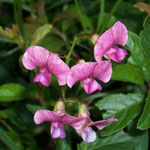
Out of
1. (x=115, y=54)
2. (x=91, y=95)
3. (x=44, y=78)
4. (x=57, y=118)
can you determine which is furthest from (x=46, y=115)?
(x=91, y=95)

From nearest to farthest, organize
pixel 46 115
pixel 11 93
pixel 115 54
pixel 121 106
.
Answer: pixel 46 115 → pixel 115 54 → pixel 121 106 → pixel 11 93

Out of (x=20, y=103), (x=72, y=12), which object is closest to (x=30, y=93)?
(x=20, y=103)

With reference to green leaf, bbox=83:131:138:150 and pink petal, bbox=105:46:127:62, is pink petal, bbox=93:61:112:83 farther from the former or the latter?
green leaf, bbox=83:131:138:150

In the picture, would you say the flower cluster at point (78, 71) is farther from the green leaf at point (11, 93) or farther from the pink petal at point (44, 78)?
the green leaf at point (11, 93)


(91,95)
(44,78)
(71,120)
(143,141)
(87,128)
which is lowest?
(143,141)

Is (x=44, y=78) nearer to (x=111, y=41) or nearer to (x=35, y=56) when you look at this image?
(x=35, y=56)

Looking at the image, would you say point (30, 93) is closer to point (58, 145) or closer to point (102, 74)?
point (58, 145)

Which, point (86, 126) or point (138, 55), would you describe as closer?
point (86, 126)
